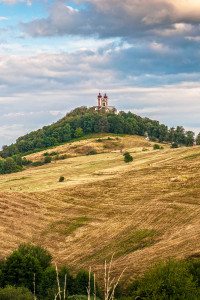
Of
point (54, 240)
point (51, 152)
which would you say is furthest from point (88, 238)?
point (51, 152)

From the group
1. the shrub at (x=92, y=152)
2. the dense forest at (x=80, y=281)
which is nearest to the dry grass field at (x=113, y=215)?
the dense forest at (x=80, y=281)

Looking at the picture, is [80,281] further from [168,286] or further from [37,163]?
[37,163]

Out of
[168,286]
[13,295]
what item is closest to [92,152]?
[168,286]

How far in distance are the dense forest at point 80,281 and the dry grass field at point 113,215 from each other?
5682mm

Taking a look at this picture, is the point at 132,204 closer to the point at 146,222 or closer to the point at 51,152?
the point at 146,222

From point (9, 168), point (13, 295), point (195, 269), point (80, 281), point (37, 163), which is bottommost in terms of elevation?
point (80, 281)

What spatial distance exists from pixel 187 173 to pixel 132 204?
1644cm

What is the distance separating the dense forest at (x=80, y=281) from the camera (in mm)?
38312

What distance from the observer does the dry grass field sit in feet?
191

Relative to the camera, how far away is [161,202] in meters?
Result: 75.8

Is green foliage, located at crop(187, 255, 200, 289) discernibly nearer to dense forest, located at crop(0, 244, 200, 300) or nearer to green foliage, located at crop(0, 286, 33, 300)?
dense forest, located at crop(0, 244, 200, 300)

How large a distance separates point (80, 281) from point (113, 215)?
29855mm

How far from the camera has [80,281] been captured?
147 ft

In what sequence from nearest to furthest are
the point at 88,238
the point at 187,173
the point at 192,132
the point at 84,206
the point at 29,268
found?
1. the point at 29,268
2. the point at 88,238
3. the point at 84,206
4. the point at 187,173
5. the point at 192,132
